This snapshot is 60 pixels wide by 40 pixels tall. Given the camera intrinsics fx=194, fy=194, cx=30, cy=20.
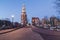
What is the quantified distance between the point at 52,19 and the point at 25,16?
6936cm

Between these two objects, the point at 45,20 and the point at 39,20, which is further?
the point at 39,20

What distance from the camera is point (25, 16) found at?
167m

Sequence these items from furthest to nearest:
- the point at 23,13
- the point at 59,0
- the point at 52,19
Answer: the point at 23,13, the point at 52,19, the point at 59,0

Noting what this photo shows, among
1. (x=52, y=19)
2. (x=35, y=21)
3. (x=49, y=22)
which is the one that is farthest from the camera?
(x=35, y=21)

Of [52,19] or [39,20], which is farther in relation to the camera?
[39,20]

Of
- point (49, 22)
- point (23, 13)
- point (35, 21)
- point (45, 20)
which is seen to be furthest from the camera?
point (23, 13)

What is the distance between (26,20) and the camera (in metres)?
166

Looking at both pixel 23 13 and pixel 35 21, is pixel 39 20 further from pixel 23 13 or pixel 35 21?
pixel 23 13

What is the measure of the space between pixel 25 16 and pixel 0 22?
324ft

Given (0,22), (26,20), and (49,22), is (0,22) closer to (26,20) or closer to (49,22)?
(49,22)

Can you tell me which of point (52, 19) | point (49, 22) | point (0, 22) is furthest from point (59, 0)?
point (49, 22)

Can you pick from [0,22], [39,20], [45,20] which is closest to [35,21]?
[39,20]

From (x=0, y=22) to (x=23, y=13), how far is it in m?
96.5

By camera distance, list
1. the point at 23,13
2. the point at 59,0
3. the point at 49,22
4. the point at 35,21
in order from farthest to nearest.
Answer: the point at 23,13
the point at 35,21
the point at 49,22
the point at 59,0
